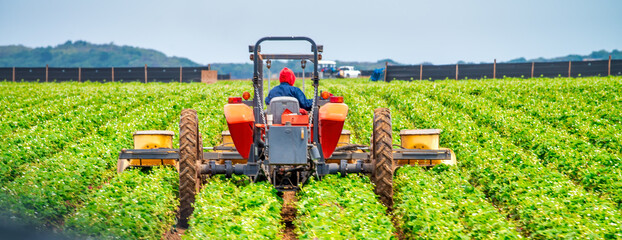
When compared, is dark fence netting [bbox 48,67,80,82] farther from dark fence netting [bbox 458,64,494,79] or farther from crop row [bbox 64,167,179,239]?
crop row [bbox 64,167,179,239]

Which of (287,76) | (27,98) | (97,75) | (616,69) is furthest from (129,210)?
(97,75)

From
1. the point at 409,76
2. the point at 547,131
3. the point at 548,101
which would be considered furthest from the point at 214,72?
the point at 547,131

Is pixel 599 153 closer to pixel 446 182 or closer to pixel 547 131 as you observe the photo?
pixel 547 131

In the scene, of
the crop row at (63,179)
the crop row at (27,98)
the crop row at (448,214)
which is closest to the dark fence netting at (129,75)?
the crop row at (27,98)

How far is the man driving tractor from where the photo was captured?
9.59 m

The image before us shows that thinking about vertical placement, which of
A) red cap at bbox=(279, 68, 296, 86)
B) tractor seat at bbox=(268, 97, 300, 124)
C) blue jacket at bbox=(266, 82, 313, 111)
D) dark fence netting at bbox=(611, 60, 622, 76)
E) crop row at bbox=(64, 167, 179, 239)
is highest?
dark fence netting at bbox=(611, 60, 622, 76)

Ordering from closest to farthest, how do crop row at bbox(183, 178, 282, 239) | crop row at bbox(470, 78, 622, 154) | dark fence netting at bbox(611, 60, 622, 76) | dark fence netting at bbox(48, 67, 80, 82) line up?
crop row at bbox(183, 178, 282, 239) < crop row at bbox(470, 78, 622, 154) < dark fence netting at bbox(611, 60, 622, 76) < dark fence netting at bbox(48, 67, 80, 82)

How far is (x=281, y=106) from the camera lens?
366 inches

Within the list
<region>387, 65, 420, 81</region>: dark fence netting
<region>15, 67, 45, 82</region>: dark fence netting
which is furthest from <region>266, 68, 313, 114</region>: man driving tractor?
<region>15, 67, 45, 82</region>: dark fence netting

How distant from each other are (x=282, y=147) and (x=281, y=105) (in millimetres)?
1054

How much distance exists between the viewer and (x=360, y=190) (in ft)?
29.5

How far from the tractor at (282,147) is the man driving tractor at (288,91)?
16 centimetres

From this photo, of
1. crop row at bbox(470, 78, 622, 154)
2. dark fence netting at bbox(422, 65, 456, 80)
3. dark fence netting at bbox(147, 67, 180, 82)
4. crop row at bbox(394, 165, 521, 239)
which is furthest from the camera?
dark fence netting at bbox(147, 67, 180, 82)

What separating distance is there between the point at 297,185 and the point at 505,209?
329 cm
